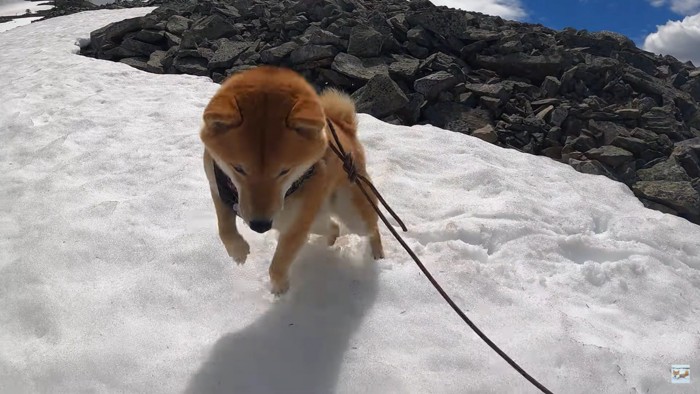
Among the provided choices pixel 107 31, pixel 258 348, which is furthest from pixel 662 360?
pixel 107 31

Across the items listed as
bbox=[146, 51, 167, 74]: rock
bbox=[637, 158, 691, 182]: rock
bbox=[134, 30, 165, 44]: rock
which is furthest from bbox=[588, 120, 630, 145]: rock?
bbox=[134, 30, 165, 44]: rock

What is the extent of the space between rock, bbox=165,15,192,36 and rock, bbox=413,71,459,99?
6051 millimetres

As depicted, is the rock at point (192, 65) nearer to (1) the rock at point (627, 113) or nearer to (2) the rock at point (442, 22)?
(2) the rock at point (442, 22)

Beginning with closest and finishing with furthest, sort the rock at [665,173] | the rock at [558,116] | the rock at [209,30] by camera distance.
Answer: the rock at [665,173]
the rock at [558,116]
the rock at [209,30]

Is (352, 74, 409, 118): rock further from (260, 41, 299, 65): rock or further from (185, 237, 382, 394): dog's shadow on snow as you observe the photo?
(185, 237, 382, 394): dog's shadow on snow

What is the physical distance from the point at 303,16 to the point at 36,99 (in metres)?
5.98

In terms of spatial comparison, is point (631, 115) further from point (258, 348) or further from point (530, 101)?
point (258, 348)

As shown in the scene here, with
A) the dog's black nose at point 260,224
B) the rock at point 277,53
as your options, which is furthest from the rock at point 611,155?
the dog's black nose at point 260,224

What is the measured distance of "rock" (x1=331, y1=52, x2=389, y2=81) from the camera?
27.7 feet

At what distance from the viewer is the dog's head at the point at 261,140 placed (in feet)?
8.05

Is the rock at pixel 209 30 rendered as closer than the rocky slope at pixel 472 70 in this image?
No

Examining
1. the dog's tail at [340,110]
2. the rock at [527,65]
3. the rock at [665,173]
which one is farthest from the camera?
the rock at [527,65]

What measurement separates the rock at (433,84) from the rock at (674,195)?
3.48 metres

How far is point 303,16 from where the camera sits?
36.3 feet
